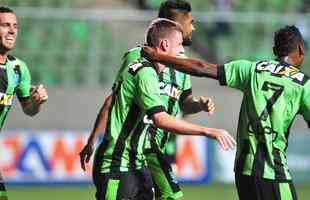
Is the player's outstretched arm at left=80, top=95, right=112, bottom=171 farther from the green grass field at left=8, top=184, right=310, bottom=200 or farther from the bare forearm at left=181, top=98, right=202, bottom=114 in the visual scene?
the green grass field at left=8, top=184, right=310, bottom=200

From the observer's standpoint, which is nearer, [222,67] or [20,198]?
[222,67]

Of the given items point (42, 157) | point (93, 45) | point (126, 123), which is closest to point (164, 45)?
point (126, 123)

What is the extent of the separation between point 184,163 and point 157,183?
7482 mm

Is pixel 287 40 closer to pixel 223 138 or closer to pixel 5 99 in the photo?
pixel 223 138

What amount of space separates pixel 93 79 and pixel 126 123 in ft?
32.6

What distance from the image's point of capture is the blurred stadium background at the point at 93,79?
15445 mm

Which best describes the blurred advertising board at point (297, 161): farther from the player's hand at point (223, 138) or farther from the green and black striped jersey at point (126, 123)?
the player's hand at point (223, 138)

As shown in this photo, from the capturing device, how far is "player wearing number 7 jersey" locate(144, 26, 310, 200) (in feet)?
22.9

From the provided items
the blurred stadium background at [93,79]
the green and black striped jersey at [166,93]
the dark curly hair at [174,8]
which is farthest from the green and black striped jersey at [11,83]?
the blurred stadium background at [93,79]

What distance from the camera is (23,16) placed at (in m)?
17.1

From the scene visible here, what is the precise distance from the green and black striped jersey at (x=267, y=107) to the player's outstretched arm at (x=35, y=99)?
1.87 metres

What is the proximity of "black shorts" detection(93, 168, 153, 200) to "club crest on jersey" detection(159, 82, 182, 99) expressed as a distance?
1.04 metres

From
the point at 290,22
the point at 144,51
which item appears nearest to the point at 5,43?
the point at 144,51

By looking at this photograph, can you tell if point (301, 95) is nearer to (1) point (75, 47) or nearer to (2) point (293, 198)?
(2) point (293, 198)
